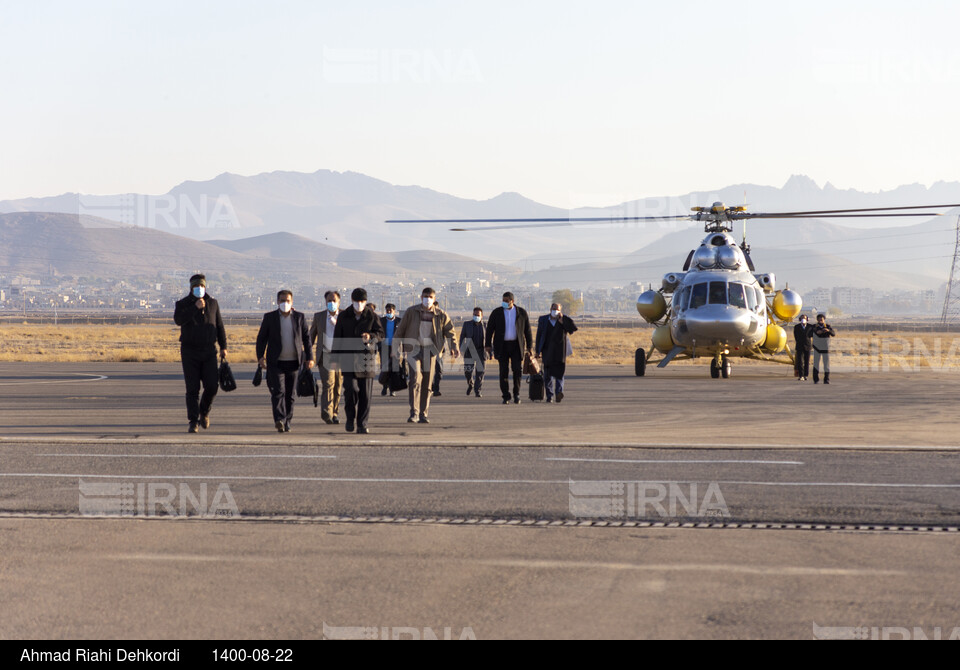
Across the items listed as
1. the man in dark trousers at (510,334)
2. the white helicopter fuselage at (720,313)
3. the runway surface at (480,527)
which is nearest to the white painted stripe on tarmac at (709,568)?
the runway surface at (480,527)

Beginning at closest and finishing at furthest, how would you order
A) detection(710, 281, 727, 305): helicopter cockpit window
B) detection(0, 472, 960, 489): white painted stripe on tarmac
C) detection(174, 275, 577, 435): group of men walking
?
detection(0, 472, 960, 489): white painted stripe on tarmac → detection(174, 275, 577, 435): group of men walking → detection(710, 281, 727, 305): helicopter cockpit window

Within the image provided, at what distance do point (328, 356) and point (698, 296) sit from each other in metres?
14.3

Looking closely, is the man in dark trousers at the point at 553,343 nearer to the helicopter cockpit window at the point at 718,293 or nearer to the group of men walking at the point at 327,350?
the group of men walking at the point at 327,350

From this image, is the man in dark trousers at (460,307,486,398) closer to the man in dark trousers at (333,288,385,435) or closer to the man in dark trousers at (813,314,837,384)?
the man in dark trousers at (333,288,385,435)

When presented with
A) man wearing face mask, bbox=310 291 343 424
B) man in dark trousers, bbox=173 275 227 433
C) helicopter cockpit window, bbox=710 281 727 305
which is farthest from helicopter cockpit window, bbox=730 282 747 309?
man in dark trousers, bbox=173 275 227 433

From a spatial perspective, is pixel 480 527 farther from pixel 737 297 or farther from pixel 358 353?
pixel 737 297

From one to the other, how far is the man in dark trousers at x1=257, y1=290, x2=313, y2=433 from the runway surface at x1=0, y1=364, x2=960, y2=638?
0.66 metres

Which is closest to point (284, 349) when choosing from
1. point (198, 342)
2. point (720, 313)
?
point (198, 342)

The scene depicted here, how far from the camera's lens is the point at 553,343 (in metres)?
20.2

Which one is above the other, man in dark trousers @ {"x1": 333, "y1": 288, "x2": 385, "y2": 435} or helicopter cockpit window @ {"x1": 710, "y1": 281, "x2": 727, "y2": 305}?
helicopter cockpit window @ {"x1": 710, "y1": 281, "x2": 727, "y2": 305}

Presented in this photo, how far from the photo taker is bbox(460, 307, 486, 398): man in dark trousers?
72.7ft
